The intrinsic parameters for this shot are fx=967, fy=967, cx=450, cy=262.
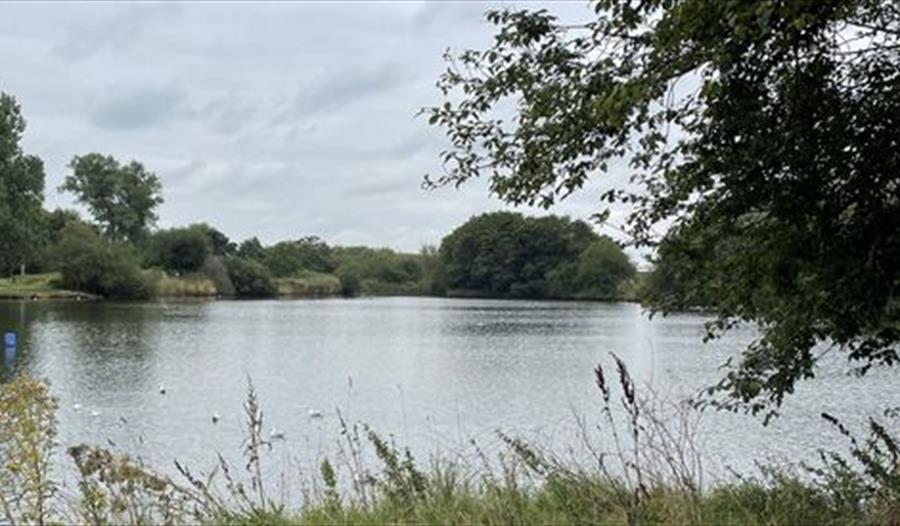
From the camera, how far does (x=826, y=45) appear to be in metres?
6.15

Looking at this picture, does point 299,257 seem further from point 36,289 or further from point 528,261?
point 36,289

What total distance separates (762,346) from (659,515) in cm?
294

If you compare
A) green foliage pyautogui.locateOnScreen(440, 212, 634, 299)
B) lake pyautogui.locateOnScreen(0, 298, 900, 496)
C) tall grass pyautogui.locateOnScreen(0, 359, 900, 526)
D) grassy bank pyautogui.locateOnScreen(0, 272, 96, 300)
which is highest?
green foliage pyautogui.locateOnScreen(440, 212, 634, 299)

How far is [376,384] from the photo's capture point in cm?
2844

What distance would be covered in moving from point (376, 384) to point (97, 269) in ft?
233

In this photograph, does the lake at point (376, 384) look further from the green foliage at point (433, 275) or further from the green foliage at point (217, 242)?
the green foliage at point (433, 275)

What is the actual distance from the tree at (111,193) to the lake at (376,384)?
5817 cm

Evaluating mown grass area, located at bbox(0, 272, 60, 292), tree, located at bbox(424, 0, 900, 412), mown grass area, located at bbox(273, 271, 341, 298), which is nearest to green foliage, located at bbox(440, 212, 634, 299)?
mown grass area, located at bbox(273, 271, 341, 298)

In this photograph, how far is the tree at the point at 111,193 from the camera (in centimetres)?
11144

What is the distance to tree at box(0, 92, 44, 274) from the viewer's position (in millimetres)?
73000

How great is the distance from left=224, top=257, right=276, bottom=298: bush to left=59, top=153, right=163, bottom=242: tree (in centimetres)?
1122

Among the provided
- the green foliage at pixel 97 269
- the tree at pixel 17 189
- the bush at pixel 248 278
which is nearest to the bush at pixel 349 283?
the bush at pixel 248 278

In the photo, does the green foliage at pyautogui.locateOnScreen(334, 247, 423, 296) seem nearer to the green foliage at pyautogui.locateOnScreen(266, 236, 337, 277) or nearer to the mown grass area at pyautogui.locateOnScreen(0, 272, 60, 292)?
the green foliage at pyautogui.locateOnScreen(266, 236, 337, 277)

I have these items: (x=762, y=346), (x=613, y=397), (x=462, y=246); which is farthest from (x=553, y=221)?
(x=762, y=346)
